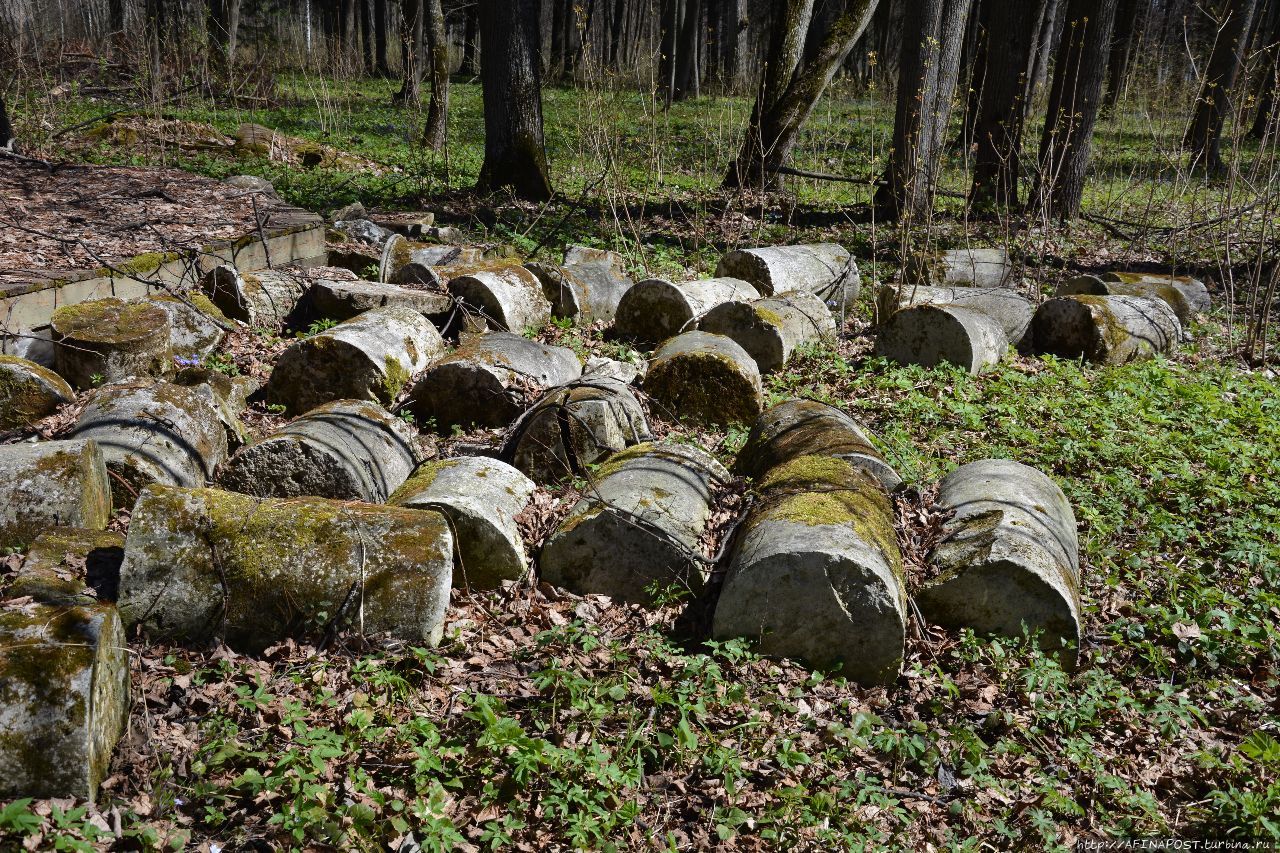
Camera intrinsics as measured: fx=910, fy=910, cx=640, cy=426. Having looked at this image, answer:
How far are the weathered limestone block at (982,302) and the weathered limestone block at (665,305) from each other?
1.37 m

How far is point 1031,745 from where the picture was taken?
3803 mm

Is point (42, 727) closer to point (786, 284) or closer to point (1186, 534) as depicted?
point (1186, 534)

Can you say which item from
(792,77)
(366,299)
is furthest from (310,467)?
(792,77)

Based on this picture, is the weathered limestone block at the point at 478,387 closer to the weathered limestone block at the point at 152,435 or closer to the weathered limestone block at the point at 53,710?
the weathered limestone block at the point at 152,435

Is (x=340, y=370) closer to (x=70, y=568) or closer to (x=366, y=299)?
(x=366, y=299)

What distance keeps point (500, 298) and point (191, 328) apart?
2352 millimetres

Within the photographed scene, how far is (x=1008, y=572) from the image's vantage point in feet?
13.8

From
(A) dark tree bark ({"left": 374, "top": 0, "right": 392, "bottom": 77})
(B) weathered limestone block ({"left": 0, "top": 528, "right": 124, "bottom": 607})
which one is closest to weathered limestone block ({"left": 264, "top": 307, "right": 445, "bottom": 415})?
(B) weathered limestone block ({"left": 0, "top": 528, "right": 124, "bottom": 607})

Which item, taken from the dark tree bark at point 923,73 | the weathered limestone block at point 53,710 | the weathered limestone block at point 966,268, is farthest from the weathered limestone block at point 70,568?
the dark tree bark at point 923,73

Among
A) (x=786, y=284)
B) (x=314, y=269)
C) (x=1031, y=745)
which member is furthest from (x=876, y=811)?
(x=314, y=269)

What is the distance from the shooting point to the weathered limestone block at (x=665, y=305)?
26.3 ft

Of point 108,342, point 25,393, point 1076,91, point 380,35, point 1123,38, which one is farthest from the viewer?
point 380,35

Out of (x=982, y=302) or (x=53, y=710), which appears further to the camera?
(x=982, y=302)

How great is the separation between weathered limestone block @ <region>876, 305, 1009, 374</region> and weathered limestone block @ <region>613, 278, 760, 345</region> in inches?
53.7
